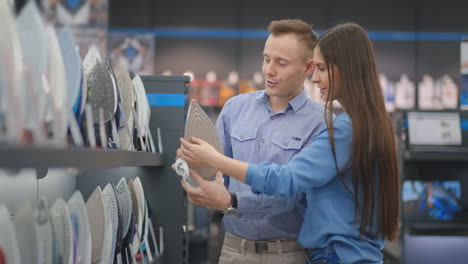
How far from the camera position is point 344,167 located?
1.65 metres

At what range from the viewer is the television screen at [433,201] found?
399cm

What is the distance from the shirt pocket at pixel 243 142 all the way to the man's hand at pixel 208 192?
0.88 feet

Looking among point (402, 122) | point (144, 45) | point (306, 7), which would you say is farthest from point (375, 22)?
point (402, 122)

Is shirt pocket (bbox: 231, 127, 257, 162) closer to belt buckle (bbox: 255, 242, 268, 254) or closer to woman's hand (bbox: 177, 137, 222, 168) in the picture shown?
belt buckle (bbox: 255, 242, 268, 254)

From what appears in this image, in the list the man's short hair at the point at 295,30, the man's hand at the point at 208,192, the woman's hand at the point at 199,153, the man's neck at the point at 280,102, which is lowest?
the man's hand at the point at 208,192

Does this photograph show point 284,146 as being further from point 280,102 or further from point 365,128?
point 365,128

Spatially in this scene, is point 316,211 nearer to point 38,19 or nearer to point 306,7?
point 38,19

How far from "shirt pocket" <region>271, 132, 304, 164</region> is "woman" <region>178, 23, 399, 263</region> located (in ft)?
0.89

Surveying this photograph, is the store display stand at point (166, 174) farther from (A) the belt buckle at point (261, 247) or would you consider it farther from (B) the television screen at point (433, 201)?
(B) the television screen at point (433, 201)

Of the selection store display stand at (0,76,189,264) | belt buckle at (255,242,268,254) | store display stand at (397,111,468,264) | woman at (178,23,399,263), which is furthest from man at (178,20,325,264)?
store display stand at (397,111,468,264)

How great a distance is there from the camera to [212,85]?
7688mm

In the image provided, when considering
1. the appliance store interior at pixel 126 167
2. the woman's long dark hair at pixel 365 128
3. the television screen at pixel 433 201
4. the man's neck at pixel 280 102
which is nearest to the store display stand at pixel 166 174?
the appliance store interior at pixel 126 167

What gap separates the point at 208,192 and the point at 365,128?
1.50ft

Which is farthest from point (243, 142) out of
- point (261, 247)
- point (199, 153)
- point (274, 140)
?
point (199, 153)
